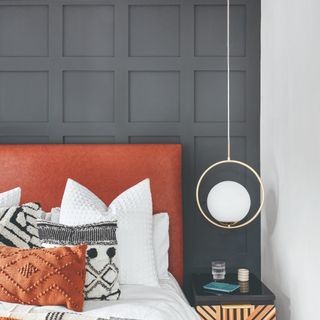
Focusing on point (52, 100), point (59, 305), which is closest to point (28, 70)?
point (52, 100)

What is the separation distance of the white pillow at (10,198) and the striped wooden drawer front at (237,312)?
1.20 meters

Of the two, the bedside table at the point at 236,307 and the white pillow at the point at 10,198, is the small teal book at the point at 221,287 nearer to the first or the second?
the bedside table at the point at 236,307

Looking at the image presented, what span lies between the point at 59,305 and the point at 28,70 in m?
1.71

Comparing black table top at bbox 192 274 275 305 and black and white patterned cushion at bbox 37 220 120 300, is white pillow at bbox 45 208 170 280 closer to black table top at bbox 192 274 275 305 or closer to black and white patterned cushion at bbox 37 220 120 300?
black table top at bbox 192 274 275 305

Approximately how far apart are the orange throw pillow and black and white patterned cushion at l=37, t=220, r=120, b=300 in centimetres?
12

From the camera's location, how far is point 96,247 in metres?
2.62

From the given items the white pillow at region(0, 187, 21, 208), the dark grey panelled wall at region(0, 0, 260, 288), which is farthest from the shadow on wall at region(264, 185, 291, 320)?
the white pillow at region(0, 187, 21, 208)

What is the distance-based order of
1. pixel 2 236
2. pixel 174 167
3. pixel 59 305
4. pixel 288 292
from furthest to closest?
pixel 174 167, pixel 288 292, pixel 2 236, pixel 59 305

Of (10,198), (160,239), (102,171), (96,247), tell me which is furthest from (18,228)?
(160,239)

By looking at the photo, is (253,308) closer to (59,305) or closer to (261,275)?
(261,275)

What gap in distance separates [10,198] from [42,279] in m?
0.77

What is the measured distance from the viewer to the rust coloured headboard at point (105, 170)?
3.29 m

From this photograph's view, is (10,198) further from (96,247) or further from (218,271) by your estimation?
(218,271)

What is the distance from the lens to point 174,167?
10.9ft
